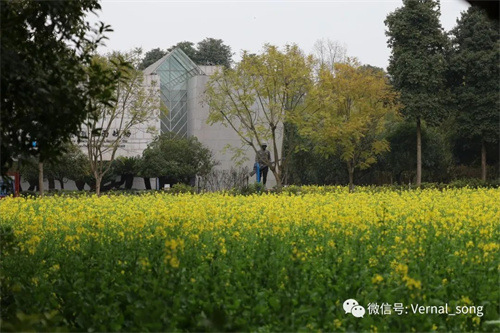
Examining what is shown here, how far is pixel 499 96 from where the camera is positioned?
34469 millimetres

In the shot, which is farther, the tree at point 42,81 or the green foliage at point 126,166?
the green foliage at point 126,166

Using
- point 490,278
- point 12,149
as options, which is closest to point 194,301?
point 12,149

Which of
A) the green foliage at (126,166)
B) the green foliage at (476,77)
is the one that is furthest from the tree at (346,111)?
the green foliage at (126,166)

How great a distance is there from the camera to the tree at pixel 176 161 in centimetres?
3972

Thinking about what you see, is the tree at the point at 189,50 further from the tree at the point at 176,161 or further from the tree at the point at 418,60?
the tree at the point at 418,60

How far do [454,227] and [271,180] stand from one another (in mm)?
34305

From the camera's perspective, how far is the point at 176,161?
40062 mm

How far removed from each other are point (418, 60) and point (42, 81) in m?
30.8

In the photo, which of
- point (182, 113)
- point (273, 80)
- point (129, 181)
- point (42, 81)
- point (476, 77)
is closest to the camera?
point (42, 81)

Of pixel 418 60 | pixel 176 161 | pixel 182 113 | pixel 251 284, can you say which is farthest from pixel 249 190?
pixel 182 113

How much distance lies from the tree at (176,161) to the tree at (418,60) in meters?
10.5

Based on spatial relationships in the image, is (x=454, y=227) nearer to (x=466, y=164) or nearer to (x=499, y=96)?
(x=499, y=96)

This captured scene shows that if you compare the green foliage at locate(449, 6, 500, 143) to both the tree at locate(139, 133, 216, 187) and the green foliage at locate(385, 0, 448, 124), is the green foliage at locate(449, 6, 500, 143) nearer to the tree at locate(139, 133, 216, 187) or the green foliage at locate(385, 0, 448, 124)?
the green foliage at locate(385, 0, 448, 124)

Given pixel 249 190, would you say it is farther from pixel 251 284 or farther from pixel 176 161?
pixel 251 284
